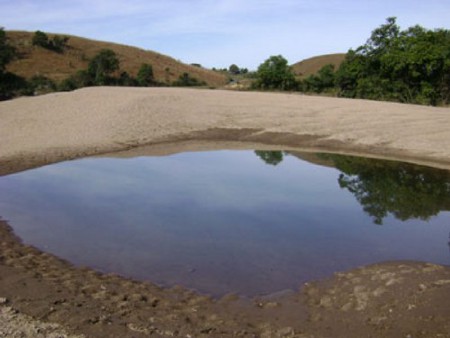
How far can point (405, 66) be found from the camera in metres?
26.7

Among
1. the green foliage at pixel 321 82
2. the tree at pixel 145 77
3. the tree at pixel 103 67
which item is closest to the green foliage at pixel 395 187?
the green foliage at pixel 321 82

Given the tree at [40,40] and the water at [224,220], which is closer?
the water at [224,220]

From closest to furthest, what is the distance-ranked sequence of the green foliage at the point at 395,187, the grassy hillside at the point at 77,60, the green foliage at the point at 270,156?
the green foliage at the point at 395,187
the green foliage at the point at 270,156
the grassy hillside at the point at 77,60

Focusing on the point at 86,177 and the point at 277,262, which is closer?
the point at 277,262

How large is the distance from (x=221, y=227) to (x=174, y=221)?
79cm

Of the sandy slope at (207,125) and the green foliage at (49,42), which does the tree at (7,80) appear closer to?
the sandy slope at (207,125)

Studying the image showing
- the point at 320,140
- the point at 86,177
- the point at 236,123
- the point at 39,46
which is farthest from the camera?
the point at 39,46

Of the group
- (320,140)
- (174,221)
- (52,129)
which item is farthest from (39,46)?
(174,221)

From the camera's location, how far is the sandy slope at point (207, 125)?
1455cm

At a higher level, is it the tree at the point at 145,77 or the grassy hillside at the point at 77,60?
the grassy hillside at the point at 77,60

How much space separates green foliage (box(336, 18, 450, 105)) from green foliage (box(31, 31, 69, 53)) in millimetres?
40528

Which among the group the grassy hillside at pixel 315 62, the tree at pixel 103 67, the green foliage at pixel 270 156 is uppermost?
the grassy hillside at pixel 315 62

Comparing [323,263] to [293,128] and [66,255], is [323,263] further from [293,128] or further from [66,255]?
[293,128]

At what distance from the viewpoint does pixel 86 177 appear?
37.7ft
